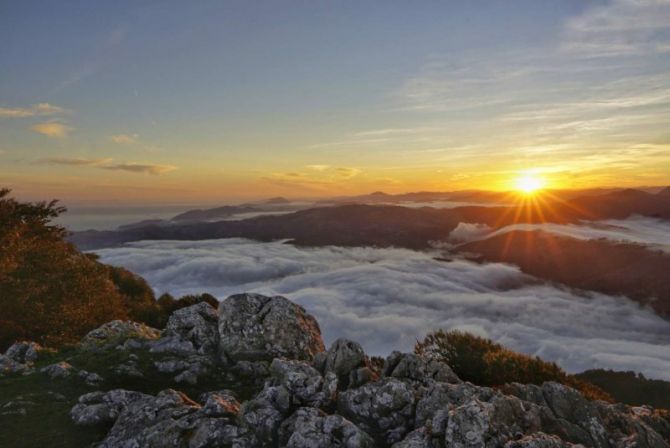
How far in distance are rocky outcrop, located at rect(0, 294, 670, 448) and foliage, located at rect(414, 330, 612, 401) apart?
9.58 feet

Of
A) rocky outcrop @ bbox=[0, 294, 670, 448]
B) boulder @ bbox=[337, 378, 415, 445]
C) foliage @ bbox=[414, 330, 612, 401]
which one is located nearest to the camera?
rocky outcrop @ bbox=[0, 294, 670, 448]

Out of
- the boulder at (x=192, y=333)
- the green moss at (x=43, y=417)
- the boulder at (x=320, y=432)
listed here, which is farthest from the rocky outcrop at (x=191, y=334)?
the boulder at (x=320, y=432)

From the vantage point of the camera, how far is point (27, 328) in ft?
107

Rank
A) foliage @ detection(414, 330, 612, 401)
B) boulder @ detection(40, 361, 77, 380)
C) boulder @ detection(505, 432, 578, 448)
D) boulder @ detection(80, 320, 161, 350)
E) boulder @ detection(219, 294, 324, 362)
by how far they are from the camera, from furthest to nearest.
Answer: boulder @ detection(80, 320, 161, 350)
boulder @ detection(219, 294, 324, 362)
foliage @ detection(414, 330, 612, 401)
boulder @ detection(40, 361, 77, 380)
boulder @ detection(505, 432, 578, 448)

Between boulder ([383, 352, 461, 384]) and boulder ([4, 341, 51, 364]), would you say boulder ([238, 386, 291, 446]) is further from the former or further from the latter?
boulder ([4, 341, 51, 364])

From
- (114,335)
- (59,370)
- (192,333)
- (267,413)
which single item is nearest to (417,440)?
(267,413)

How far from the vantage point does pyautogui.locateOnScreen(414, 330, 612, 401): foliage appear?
1975 cm

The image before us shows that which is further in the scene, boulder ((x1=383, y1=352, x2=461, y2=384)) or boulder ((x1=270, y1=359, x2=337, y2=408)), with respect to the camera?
boulder ((x1=383, y1=352, x2=461, y2=384))

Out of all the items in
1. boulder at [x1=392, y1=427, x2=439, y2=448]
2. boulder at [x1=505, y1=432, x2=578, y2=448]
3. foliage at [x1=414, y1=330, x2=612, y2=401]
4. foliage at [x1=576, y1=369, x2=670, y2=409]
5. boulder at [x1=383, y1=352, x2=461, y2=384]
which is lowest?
foliage at [x1=576, y1=369, x2=670, y2=409]

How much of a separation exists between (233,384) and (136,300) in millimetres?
36838

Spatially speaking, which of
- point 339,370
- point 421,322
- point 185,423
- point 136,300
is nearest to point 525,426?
point 339,370

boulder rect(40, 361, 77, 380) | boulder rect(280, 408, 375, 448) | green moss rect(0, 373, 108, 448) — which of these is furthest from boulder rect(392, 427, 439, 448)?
boulder rect(40, 361, 77, 380)

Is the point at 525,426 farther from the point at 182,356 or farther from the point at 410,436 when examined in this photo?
the point at 182,356

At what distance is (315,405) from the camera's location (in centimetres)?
1435
